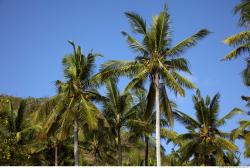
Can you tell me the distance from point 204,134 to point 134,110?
20.0 ft

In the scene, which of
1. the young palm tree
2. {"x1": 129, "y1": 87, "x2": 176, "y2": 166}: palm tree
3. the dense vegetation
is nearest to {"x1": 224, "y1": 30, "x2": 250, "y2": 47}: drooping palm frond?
the dense vegetation

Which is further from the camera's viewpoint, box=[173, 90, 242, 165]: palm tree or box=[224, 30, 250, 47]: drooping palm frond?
box=[173, 90, 242, 165]: palm tree

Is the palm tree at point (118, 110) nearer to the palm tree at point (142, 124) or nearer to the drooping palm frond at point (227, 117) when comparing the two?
the palm tree at point (142, 124)

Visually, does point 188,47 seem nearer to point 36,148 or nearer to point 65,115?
point 65,115

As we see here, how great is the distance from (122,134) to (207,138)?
6.73 meters

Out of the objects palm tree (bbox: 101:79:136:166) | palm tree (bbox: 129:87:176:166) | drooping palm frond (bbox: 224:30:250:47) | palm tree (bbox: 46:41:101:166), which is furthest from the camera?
palm tree (bbox: 101:79:136:166)

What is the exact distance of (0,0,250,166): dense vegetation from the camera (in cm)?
2130

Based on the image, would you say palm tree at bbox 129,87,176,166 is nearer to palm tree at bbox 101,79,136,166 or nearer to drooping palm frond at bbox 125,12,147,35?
palm tree at bbox 101,79,136,166

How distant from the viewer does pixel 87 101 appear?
24.6 meters

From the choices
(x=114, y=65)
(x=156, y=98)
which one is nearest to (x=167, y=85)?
(x=156, y=98)

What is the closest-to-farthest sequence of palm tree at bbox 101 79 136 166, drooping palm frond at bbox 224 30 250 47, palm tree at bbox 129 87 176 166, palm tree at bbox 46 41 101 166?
drooping palm frond at bbox 224 30 250 47, palm tree at bbox 46 41 101 166, palm tree at bbox 129 87 176 166, palm tree at bbox 101 79 136 166

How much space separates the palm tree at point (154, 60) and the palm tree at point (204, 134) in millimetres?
9863

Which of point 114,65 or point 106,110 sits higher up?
point 114,65

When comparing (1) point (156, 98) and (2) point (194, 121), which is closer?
(1) point (156, 98)
